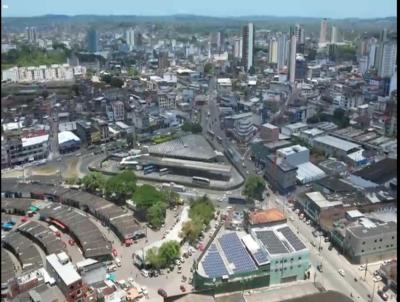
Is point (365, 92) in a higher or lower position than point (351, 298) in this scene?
higher

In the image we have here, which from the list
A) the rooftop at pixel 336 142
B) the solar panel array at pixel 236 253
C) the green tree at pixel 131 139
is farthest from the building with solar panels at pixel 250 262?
the green tree at pixel 131 139

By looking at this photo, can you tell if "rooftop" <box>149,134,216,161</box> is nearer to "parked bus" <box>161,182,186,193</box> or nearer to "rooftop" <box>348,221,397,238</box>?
"parked bus" <box>161,182,186,193</box>

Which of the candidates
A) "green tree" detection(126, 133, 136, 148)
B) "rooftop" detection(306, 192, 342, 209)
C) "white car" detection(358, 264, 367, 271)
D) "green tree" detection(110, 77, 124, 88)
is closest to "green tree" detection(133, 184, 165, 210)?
"rooftop" detection(306, 192, 342, 209)

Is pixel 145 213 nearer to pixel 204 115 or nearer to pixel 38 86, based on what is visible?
pixel 204 115

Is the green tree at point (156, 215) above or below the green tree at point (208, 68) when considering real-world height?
below

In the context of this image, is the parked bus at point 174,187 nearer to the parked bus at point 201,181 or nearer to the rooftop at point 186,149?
the parked bus at point 201,181

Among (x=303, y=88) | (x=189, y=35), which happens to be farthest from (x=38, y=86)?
(x=189, y=35)
